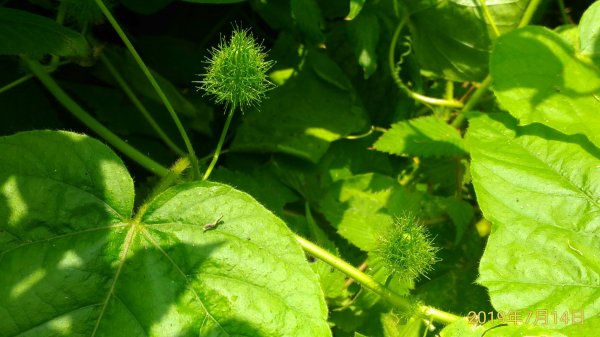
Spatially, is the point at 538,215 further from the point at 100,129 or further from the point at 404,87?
the point at 100,129

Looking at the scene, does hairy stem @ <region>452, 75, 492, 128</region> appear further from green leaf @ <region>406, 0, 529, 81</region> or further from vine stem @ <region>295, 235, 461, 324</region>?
vine stem @ <region>295, 235, 461, 324</region>

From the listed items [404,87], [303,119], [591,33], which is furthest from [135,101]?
[591,33]

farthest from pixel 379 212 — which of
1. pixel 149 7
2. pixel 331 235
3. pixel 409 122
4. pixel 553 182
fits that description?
pixel 149 7

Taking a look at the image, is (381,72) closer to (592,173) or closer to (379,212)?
(379,212)

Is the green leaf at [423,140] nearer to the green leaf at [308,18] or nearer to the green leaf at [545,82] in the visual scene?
the green leaf at [545,82]

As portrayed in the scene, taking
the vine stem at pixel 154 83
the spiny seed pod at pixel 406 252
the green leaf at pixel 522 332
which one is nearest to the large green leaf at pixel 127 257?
the vine stem at pixel 154 83

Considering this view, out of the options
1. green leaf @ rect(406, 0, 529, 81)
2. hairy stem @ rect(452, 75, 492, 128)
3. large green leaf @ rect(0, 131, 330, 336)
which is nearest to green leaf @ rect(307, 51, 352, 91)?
green leaf @ rect(406, 0, 529, 81)
